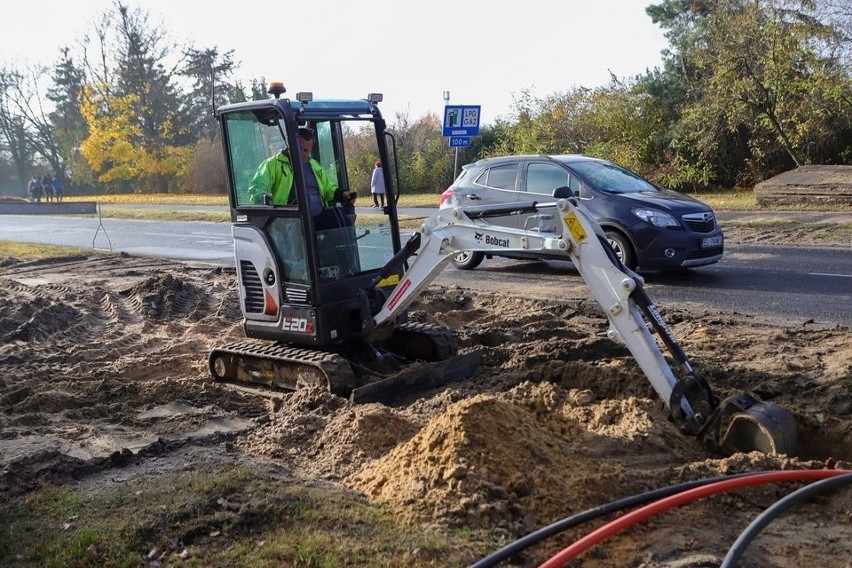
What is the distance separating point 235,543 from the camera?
480 cm

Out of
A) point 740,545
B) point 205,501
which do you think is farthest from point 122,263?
point 740,545

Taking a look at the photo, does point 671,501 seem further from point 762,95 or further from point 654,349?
point 762,95

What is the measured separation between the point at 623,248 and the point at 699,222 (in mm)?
1152

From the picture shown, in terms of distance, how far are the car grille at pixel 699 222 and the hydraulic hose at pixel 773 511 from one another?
829 cm

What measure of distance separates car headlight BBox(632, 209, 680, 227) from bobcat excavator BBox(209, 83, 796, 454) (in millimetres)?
5752

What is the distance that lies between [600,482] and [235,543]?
2.08 m

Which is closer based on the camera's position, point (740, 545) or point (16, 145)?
point (740, 545)

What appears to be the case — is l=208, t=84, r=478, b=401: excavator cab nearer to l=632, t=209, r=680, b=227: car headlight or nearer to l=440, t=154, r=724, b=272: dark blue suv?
l=440, t=154, r=724, b=272: dark blue suv

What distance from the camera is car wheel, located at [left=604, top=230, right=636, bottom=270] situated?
42.8 feet

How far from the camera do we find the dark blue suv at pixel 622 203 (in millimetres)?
12805

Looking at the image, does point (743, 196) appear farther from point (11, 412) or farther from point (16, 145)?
point (16, 145)

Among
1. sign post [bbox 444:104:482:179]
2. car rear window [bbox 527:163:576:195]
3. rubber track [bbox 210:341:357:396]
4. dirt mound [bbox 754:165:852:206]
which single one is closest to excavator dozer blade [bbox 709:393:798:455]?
rubber track [bbox 210:341:357:396]

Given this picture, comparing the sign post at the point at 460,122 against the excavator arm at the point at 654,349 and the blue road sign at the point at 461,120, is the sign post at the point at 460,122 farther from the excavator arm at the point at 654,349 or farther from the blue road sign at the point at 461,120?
the excavator arm at the point at 654,349

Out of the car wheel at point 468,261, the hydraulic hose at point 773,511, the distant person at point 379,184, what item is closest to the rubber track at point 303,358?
the distant person at point 379,184
